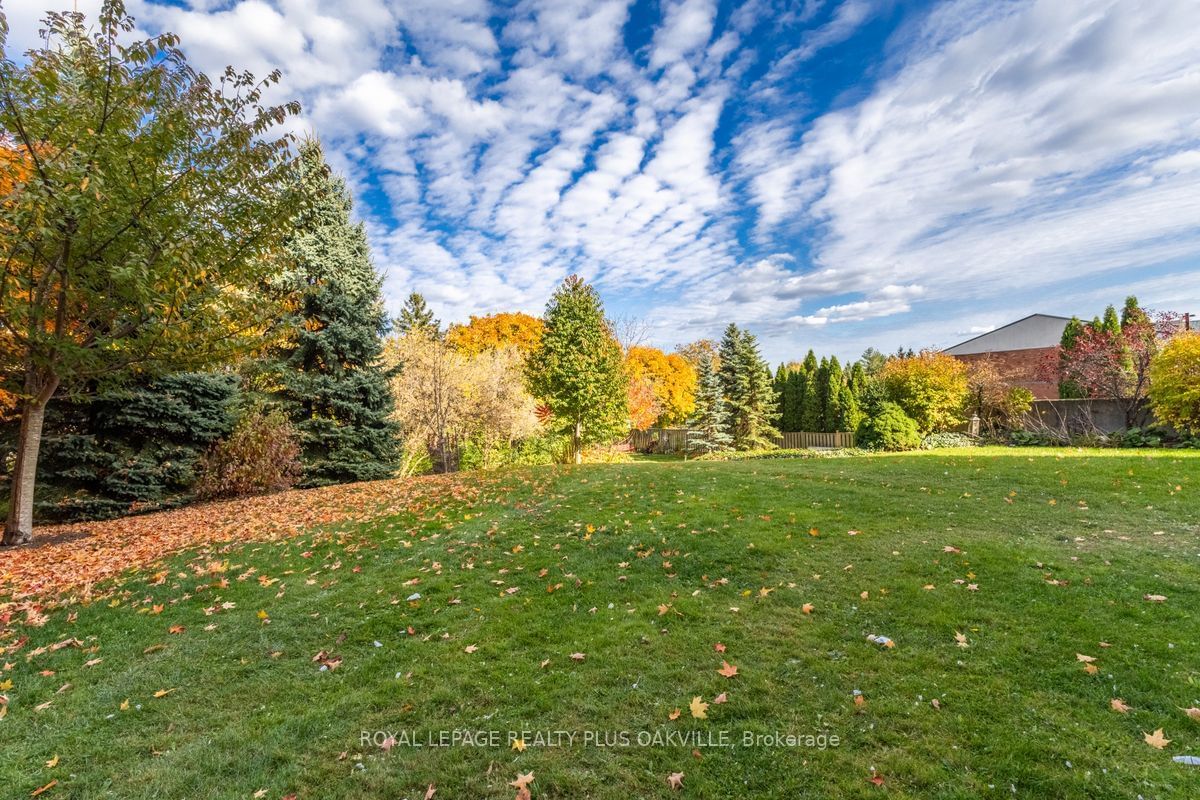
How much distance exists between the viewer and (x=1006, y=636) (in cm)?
354

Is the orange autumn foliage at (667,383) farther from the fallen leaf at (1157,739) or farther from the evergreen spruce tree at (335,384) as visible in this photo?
the fallen leaf at (1157,739)

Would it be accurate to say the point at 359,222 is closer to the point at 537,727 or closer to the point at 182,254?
the point at 182,254

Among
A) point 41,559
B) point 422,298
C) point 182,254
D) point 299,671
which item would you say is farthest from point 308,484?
point 422,298

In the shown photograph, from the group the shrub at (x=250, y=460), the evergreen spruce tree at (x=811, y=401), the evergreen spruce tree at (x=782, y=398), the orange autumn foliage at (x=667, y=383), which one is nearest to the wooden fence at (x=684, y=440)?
the evergreen spruce tree at (x=811, y=401)

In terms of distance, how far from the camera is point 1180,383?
13.0m

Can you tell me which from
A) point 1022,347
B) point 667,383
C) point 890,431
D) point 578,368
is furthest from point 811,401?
point 1022,347

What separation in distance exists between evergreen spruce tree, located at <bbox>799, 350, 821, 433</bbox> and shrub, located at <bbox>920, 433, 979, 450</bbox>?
22.5 feet

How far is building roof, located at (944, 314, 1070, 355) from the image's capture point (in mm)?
32156

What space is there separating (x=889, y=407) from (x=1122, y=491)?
11.2 meters

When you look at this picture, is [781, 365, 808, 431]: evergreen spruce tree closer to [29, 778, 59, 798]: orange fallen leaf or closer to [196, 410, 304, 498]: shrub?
[196, 410, 304, 498]: shrub

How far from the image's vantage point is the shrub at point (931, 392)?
19.8 metres

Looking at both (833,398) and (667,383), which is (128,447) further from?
(667,383)

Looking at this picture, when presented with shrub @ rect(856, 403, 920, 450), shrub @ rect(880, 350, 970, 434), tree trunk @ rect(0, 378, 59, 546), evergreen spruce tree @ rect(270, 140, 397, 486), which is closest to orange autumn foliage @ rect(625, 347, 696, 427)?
shrub @ rect(880, 350, 970, 434)

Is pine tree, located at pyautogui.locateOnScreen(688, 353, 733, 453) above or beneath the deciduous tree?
beneath
